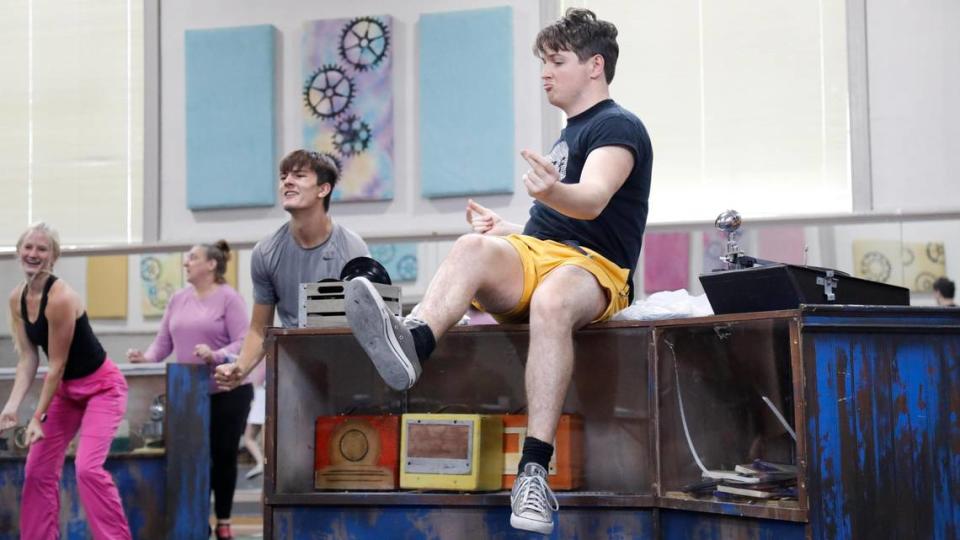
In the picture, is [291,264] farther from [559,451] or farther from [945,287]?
[945,287]

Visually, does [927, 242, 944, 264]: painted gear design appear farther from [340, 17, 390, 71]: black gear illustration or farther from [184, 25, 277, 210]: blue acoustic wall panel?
[184, 25, 277, 210]: blue acoustic wall panel

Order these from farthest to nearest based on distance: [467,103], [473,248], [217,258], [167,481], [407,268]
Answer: [467,103]
[407,268]
[217,258]
[167,481]
[473,248]

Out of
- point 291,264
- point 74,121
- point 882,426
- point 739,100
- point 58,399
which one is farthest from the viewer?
point 74,121

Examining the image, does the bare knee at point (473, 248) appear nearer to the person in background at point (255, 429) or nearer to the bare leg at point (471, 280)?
the bare leg at point (471, 280)

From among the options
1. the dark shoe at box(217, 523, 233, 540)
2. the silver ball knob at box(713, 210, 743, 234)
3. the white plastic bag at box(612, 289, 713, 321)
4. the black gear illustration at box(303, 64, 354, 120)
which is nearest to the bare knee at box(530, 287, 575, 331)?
the white plastic bag at box(612, 289, 713, 321)

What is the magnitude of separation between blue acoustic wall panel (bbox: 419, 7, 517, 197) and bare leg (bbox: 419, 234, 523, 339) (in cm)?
425

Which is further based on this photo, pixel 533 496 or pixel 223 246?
pixel 223 246

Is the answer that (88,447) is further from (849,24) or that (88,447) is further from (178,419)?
(849,24)

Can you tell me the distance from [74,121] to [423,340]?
6.06 m

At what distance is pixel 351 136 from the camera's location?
766cm

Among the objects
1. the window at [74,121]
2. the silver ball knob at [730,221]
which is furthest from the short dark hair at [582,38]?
the window at [74,121]

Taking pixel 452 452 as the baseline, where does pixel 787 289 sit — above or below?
above

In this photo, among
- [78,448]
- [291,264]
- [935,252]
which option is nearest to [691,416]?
[291,264]

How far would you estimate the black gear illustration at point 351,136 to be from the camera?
7637 millimetres
